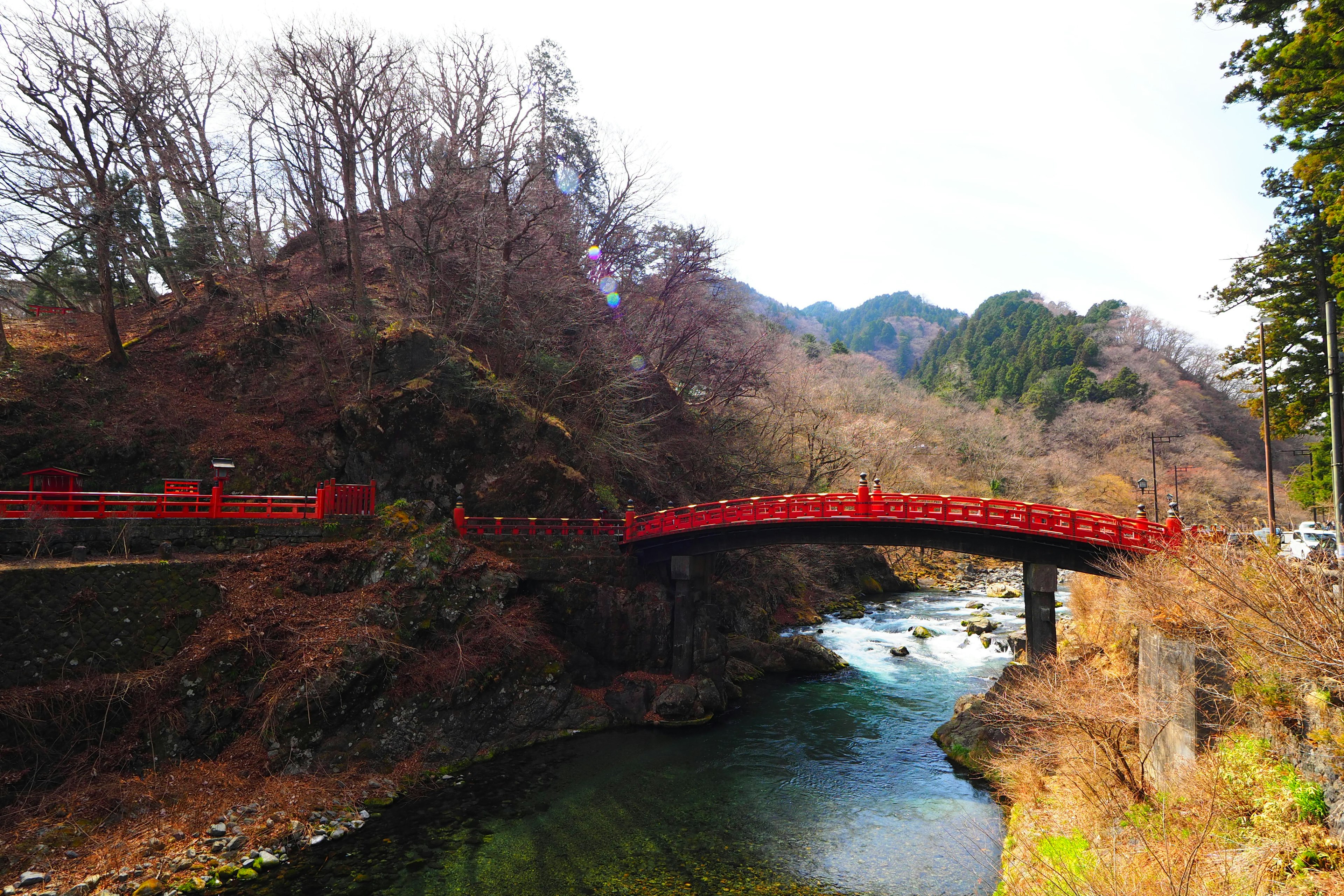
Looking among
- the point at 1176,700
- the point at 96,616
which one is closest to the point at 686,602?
the point at 1176,700

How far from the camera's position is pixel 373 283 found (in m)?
33.8

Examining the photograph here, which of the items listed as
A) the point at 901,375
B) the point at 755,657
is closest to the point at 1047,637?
the point at 755,657

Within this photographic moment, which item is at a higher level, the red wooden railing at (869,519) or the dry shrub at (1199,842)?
the red wooden railing at (869,519)

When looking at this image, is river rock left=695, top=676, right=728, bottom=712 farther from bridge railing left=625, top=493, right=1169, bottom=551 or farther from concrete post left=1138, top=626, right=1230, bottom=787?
concrete post left=1138, top=626, right=1230, bottom=787

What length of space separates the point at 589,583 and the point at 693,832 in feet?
31.5

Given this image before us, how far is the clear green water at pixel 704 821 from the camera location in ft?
42.2

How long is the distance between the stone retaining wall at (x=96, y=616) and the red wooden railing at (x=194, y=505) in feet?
6.03

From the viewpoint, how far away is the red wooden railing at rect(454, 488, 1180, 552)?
1788 centimetres

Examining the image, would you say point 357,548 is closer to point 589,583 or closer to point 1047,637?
point 589,583

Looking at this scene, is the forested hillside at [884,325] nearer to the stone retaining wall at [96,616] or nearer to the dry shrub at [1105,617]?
the dry shrub at [1105,617]

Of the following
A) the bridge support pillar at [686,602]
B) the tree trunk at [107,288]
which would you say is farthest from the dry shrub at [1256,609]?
the tree trunk at [107,288]

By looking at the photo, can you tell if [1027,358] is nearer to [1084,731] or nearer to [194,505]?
[1084,731]

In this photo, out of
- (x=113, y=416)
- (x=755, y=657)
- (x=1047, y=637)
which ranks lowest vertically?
(x=755, y=657)

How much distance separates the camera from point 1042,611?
19.2 meters
